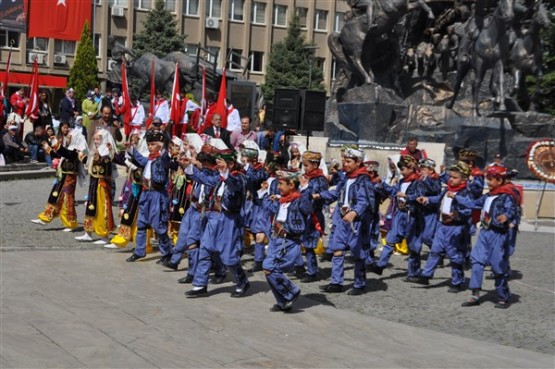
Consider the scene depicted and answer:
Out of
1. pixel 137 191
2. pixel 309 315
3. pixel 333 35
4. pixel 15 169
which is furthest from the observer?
pixel 333 35

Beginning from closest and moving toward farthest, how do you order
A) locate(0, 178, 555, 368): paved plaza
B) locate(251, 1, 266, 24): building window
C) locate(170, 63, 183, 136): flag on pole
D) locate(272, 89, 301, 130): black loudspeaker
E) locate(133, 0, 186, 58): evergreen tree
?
locate(0, 178, 555, 368): paved plaza < locate(170, 63, 183, 136): flag on pole < locate(272, 89, 301, 130): black loudspeaker < locate(133, 0, 186, 58): evergreen tree < locate(251, 1, 266, 24): building window

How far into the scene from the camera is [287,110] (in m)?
20.0

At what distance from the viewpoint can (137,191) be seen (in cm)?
1376

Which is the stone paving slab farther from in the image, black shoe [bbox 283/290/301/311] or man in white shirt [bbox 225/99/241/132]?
man in white shirt [bbox 225/99/241/132]

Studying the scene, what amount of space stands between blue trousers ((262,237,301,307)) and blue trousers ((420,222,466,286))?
273 cm

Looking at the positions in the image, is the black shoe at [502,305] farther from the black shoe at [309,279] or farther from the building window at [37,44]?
the building window at [37,44]

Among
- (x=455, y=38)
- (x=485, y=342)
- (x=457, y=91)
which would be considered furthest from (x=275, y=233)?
(x=455, y=38)

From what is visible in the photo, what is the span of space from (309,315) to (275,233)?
3.22 ft

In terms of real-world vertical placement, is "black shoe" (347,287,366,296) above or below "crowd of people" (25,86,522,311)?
below

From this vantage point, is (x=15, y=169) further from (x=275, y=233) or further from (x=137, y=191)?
(x=275, y=233)

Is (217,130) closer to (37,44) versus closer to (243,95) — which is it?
(243,95)

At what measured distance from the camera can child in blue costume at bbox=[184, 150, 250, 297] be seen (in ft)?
36.0

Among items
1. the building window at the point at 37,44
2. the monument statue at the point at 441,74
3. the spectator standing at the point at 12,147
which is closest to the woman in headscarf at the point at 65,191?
the spectator standing at the point at 12,147

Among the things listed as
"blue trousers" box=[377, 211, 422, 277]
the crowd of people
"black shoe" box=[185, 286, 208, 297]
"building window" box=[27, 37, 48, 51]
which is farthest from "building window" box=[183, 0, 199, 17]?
"black shoe" box=[185, 286, 208, 297]
